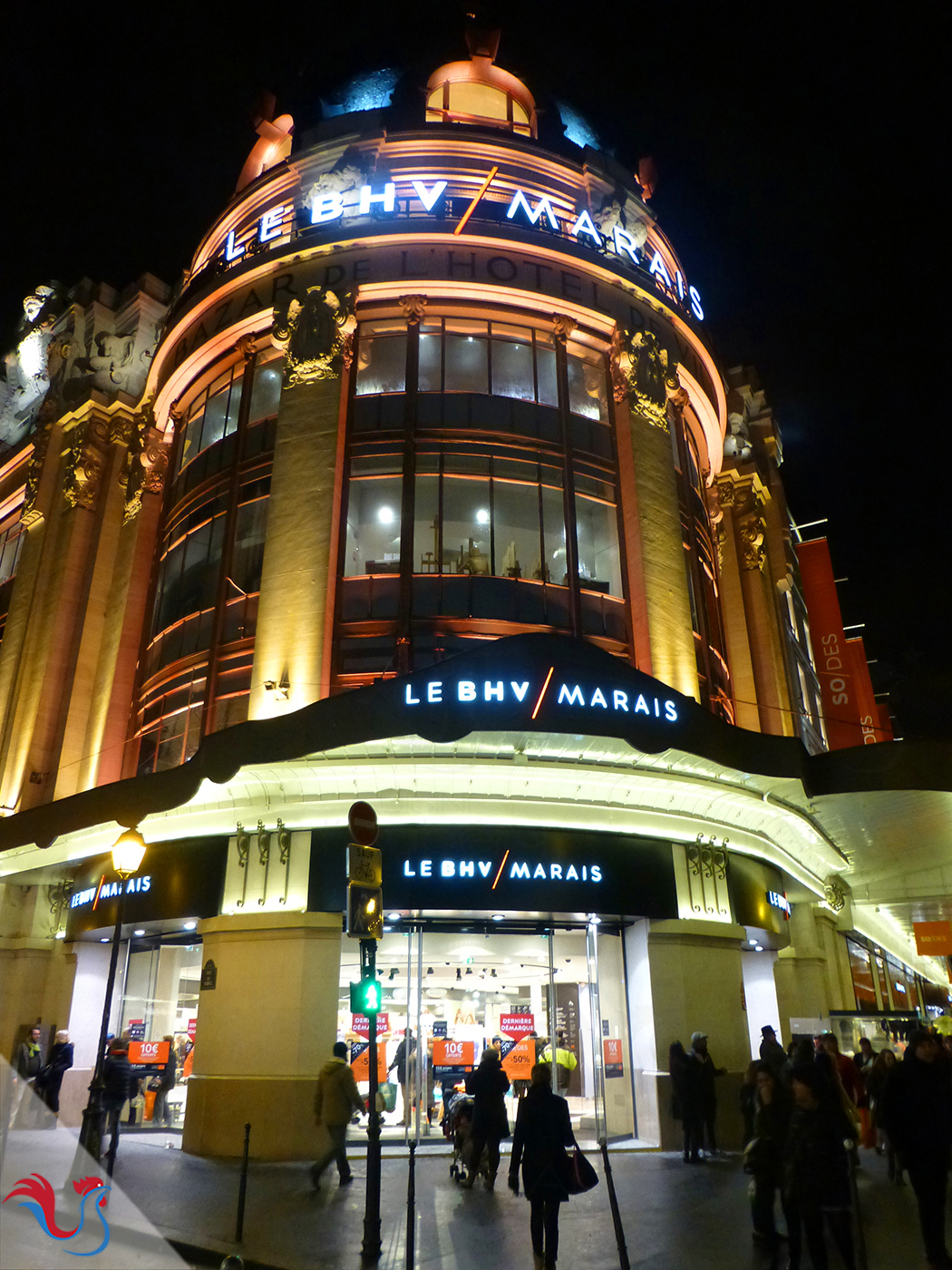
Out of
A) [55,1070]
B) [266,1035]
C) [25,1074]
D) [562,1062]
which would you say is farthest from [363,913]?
[25,1074]

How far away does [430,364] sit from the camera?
24859 millimetres

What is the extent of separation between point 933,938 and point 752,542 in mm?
15284

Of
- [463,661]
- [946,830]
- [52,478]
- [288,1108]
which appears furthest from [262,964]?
[52,478]

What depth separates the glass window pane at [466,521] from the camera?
22594 mm

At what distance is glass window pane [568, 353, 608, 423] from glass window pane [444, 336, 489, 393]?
2.61m

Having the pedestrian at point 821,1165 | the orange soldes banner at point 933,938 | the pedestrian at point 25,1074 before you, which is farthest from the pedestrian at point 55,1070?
the orange soldes banner at point 933,938

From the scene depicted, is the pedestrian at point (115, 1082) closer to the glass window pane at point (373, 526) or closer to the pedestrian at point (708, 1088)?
the pedestrian at point (708, 1088)

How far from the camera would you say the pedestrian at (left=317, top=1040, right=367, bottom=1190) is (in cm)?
1330

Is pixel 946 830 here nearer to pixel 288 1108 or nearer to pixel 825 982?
pixel 825 982

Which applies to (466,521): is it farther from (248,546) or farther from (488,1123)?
(488,1123)

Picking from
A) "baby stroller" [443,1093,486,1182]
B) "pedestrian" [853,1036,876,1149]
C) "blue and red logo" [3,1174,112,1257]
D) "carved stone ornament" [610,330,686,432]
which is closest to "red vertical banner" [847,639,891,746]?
"carved stone ornament" [610,330,686,432]

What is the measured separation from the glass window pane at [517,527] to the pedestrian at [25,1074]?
15.4m

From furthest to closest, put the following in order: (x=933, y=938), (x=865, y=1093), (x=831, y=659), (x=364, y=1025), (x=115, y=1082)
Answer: (x=831, y=659), (x=933, y=938), (x=364, y=1025), (x=865, y=1093), (x=115, y=1082)

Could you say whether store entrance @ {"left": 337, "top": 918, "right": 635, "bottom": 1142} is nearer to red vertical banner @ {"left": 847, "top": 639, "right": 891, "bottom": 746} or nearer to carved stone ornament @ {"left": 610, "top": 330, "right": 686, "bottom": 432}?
carved stone ornament @ {"left": 610, "top": 330, "right": 686, "bottom": 432}
